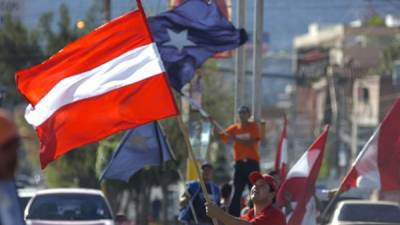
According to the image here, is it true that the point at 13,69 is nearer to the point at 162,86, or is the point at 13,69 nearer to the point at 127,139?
the point at 127,139

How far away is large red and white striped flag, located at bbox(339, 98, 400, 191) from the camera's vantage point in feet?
54.4

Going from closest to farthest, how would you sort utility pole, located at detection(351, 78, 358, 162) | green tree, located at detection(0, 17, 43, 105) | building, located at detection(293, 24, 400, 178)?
green tree, located at detection(0, 17, 43, 105)
utility pole, located at detection(351, 78, 358, 162)
building, located at detection(293, 24, 400, 178)

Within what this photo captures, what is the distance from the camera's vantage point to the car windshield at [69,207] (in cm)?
2112

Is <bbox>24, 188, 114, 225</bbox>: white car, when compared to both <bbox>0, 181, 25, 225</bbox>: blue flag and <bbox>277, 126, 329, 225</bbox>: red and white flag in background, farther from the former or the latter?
<bbox>0, 181, 25, 225</bbox>: blue flag

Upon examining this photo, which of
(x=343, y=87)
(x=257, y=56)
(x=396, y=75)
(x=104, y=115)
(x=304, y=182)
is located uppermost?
(x=104, y=115)

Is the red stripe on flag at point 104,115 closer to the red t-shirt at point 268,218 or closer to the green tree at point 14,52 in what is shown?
the red t-shirt at point 268,218

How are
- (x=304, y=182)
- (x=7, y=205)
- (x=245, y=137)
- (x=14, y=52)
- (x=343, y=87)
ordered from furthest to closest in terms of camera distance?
(x=343, y=87) → (x=14, y=52) → (x=245, y=137) → (x=304, y=182) → (x=7, y=205)

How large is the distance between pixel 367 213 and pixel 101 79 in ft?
39.2

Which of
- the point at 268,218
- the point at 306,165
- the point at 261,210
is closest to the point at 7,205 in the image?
the point at 268,218

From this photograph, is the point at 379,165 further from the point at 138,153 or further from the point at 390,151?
the point at 138,153

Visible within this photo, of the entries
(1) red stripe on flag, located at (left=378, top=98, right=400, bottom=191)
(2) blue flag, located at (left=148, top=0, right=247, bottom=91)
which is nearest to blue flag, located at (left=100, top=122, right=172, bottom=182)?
(2) blue flag, located at (left=148, top=0, right=247, bottom=91)

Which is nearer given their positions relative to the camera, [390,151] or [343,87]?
[390,151]

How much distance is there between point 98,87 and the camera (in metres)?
12.7

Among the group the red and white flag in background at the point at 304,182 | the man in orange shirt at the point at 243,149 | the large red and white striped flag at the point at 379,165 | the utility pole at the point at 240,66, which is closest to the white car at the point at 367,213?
the utility pole at the point at 240,66
